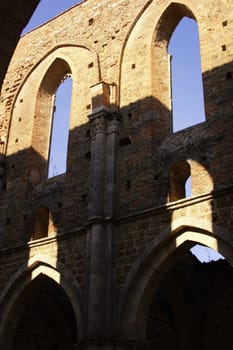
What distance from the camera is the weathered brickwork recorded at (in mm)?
8742

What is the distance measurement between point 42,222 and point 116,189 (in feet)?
7.90

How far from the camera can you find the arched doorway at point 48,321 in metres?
12.3

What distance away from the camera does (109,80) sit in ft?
37.5

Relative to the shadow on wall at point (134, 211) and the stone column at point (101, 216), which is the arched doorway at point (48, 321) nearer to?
the shadow on wall at point (134, 211)

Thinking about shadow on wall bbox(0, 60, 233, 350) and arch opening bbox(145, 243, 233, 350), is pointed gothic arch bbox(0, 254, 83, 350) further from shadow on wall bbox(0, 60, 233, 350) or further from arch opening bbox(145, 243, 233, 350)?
arch opening bbox(145, 243, 233, 350)

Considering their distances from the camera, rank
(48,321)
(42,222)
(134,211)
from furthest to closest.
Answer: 1. (48,321)
2. (42,222)
3. (134,211)

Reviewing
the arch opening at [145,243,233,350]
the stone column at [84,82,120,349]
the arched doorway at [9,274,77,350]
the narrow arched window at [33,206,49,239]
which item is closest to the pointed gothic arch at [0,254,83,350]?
the arched doorway at [9,274,77,350]

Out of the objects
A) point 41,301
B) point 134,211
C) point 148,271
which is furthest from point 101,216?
point 41,301

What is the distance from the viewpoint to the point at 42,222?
453 inches

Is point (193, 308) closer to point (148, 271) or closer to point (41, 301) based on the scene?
point (41, 301)

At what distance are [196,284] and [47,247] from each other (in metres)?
3.97

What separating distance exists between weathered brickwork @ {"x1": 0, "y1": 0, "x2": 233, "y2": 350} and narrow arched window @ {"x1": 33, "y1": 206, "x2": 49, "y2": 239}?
0.9 inches

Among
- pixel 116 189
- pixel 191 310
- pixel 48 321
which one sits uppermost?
pixel 116 189

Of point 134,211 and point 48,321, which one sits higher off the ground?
point 134,211
